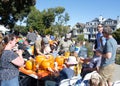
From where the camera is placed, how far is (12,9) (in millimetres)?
38344

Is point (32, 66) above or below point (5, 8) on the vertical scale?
below

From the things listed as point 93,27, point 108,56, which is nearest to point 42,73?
point 108,56

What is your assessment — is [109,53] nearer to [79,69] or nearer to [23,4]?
[79,69]

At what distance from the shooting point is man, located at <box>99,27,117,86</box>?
8452mm

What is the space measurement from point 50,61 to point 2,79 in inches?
132

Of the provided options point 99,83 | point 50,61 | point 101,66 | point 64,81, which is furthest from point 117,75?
point 99,83

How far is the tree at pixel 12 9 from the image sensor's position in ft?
123

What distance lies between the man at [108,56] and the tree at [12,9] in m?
28.6

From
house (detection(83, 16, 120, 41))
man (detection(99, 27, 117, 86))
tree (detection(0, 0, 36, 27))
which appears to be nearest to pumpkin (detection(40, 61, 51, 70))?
man (detection(99, 27, 117, 86))

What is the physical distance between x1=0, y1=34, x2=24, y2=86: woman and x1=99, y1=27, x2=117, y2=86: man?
2.22 meters

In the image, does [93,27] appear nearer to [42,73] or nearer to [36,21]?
[36,21]

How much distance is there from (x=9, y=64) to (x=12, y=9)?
31.7m

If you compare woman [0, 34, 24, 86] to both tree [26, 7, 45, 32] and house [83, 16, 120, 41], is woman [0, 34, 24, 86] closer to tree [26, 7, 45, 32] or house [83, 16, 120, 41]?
tree [26, 7, 45, 32]

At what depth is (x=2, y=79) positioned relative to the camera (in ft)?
23.7
